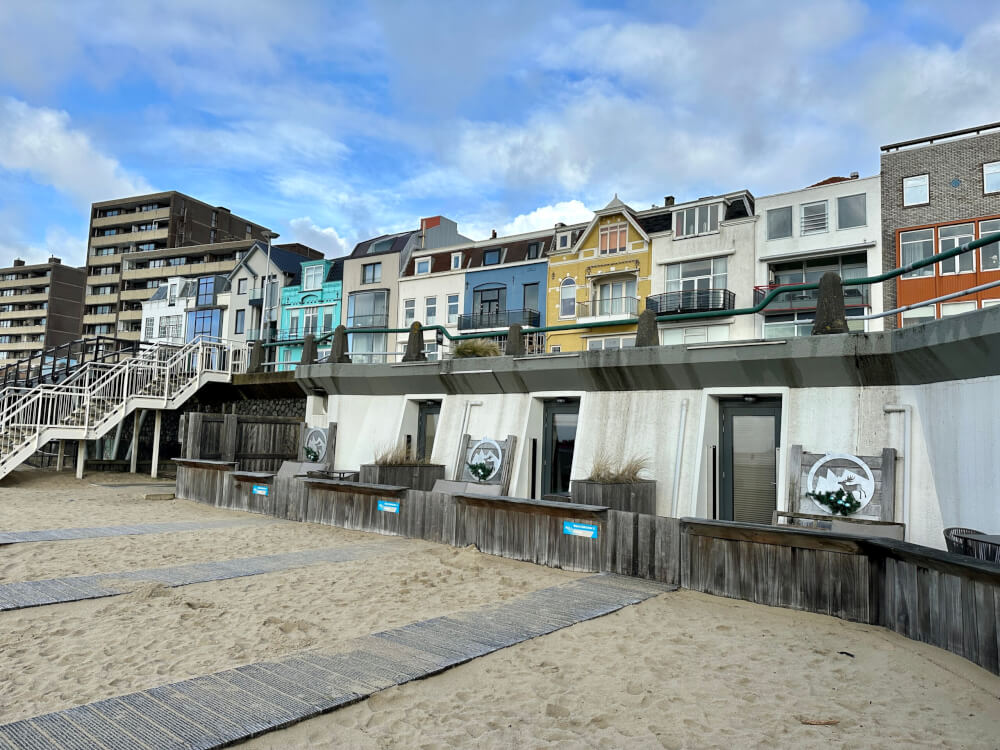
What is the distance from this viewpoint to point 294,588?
834 cm

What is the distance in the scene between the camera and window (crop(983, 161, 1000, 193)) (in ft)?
86.0

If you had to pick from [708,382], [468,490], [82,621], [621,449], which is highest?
[708,382]

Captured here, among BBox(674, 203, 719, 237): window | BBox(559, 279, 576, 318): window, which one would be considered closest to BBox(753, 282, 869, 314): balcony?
BBox(674, 203, 719, 237): window

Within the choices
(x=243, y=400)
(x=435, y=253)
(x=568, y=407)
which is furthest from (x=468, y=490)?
(x=435, y=253)

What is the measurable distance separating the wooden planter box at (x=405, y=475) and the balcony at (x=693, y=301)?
17.9 metres

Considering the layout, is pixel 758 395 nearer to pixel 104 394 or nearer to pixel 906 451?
pixel 906 451

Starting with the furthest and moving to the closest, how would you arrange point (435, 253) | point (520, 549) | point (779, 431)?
point (435, 253) < point (779, 431) < point (520, 549)

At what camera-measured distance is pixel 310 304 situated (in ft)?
152

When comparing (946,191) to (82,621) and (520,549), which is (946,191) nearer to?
(520,549)

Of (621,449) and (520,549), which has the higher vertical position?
(621,449)

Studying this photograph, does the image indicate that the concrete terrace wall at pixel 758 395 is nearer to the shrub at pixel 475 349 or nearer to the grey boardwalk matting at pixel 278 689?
the shrub at pixel 475 349

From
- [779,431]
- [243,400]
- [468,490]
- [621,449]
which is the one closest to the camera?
[779,431]

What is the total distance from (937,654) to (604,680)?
9.99 ft

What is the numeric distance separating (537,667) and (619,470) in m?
5.91
